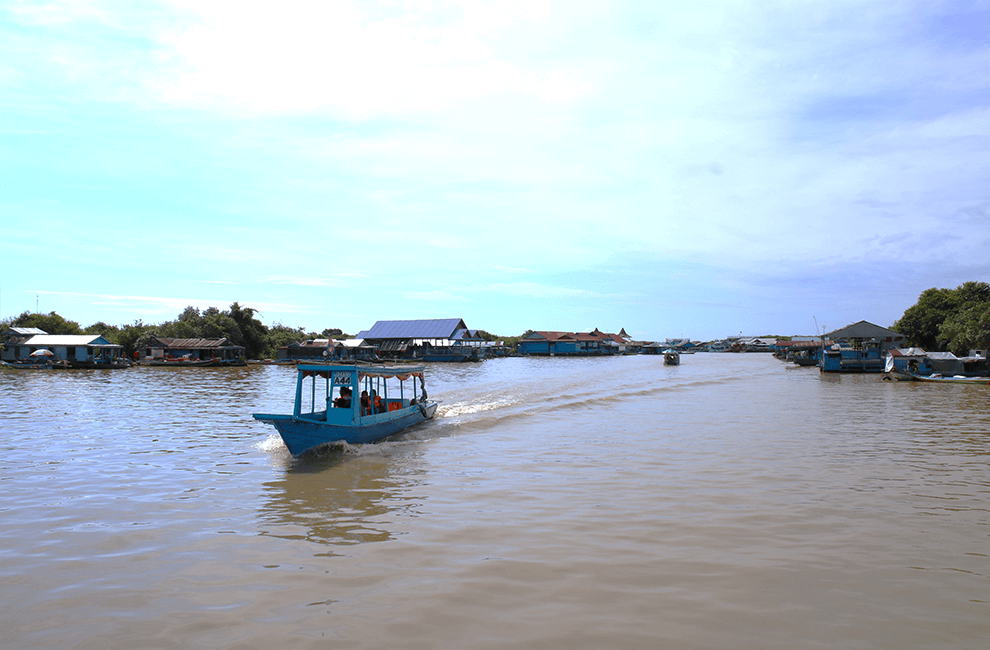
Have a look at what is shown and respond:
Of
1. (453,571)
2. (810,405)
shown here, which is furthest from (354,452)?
(810,405)

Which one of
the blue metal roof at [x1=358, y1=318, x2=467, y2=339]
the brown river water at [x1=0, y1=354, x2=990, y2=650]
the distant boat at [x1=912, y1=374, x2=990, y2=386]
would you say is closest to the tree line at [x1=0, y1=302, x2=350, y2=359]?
the blue metal roof at [x1=358, y1=318, x2=467, y2=339]

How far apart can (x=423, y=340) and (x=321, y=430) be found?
6032 centimetres

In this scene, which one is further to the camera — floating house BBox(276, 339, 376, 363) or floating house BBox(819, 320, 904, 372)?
floating house BBox(276, 339, 376, 363)

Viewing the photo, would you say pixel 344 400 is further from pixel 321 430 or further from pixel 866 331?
pixel 866 331

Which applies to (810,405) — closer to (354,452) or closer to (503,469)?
(503,469)

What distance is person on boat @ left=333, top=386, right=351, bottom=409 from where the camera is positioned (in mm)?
12742

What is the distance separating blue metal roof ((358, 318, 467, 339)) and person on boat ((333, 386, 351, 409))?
189 ft

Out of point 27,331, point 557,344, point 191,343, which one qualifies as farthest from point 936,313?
point 27,331

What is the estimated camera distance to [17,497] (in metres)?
8.51

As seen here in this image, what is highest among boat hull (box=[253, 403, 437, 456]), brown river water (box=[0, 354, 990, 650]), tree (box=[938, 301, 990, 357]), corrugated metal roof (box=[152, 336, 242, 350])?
tree (box=[938, 301, 990, 357])

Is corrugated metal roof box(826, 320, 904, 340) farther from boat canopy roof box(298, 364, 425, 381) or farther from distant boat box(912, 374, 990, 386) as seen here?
boat canopy roof box(298, 364, 425, 381)

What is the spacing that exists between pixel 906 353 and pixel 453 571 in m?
39.4

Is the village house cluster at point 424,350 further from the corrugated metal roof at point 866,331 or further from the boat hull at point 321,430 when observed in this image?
the boat hull at point 321,430

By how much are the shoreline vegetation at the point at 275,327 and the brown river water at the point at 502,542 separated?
87.9 feet
